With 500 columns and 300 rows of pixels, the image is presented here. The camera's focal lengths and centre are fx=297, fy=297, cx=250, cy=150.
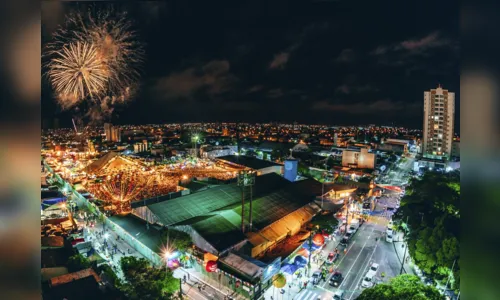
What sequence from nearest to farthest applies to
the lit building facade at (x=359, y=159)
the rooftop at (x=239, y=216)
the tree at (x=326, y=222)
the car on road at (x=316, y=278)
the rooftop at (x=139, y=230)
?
the car on road at (x=316, y=278), the rooftop at (x=239, y=216), the rooftop at (x=139, y=230), the tree at (x=326, y=222), the lit building facade at (x=359, y=159)

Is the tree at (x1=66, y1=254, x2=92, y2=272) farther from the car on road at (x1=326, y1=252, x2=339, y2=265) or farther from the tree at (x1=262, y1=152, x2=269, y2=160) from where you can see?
the tree at (x1=262, y1=152, x2=269, y2=160)

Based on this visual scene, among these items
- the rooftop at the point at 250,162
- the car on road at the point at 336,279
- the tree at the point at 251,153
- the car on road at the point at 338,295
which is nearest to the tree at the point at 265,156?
the tree at the point at 251,153

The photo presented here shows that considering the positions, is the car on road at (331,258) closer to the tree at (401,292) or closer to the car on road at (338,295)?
the car on road at (338,295)

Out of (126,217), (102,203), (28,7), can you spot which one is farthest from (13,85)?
(102,203)

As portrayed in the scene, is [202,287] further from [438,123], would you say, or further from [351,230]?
[438,123]

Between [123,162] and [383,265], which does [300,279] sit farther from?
[123,162]

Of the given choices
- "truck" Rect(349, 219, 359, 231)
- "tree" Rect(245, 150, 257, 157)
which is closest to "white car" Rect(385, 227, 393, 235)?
"truck" Rect(349, 219, 359, 231)
